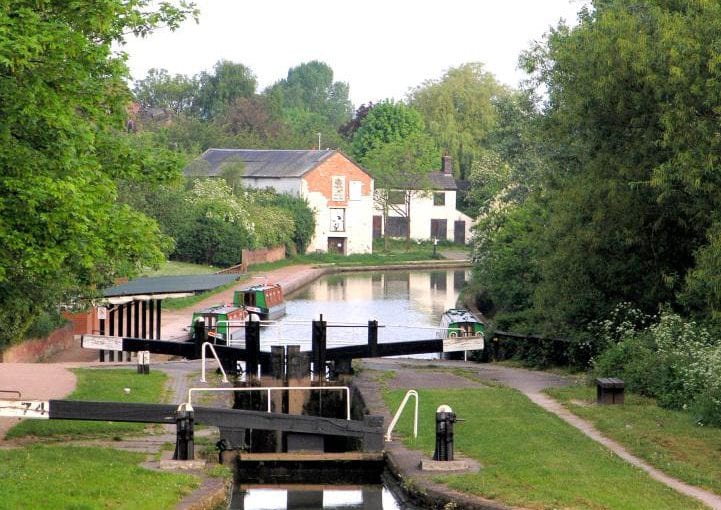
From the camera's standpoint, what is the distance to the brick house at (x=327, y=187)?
92.0 metres

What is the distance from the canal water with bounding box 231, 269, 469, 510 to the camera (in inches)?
730

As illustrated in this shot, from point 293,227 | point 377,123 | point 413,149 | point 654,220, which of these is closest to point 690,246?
point 654,220

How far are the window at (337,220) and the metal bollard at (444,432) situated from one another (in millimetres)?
75585

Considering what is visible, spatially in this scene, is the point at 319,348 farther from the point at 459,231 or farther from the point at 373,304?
the point at 459,231

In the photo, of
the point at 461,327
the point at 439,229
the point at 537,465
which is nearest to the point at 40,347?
the point at 461,327

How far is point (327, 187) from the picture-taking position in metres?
93.0

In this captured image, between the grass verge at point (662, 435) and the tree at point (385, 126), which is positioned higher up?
the tree at point (385, 126)

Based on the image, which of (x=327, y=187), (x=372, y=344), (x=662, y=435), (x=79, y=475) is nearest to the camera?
(x=79, y=475)

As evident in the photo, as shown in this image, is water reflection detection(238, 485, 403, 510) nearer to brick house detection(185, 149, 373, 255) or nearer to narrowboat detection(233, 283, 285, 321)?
narrowboat detection(233, 283, 285, 321)

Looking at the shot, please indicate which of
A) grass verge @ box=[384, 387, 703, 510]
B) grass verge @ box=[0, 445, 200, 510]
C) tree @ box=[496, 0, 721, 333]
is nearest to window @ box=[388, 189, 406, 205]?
tree @ box=[496, 0, 721, 333]

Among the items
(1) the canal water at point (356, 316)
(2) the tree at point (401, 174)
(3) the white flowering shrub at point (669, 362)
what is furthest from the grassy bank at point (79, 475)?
(2) the tree at point (401, 174)

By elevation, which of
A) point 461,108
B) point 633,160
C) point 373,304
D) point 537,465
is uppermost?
point 461,108

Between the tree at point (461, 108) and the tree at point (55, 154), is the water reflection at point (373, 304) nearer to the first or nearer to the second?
the tree at point (55, 154)

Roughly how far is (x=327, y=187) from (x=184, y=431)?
7599 centimetres
